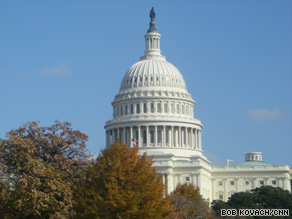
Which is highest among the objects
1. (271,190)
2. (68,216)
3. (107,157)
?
(271,190)

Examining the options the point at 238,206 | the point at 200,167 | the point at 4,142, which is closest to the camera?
the point at 4,142

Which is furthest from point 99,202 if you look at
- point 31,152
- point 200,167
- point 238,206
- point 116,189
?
point 200,167

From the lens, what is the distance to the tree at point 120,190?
82.2 meters

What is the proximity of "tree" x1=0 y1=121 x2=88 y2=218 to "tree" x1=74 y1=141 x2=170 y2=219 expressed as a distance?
2.56m

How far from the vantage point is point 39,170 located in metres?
85.8

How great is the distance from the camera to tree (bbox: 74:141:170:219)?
82.2 m

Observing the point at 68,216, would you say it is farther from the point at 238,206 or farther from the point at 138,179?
the point at 238,206

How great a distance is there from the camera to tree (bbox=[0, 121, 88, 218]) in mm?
84812

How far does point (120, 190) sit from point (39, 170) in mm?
8531

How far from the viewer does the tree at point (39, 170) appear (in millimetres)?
84812

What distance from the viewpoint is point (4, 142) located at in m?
88.3

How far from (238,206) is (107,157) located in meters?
80.2

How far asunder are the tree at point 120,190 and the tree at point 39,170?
2.56 meters

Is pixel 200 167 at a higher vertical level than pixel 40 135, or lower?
higher
